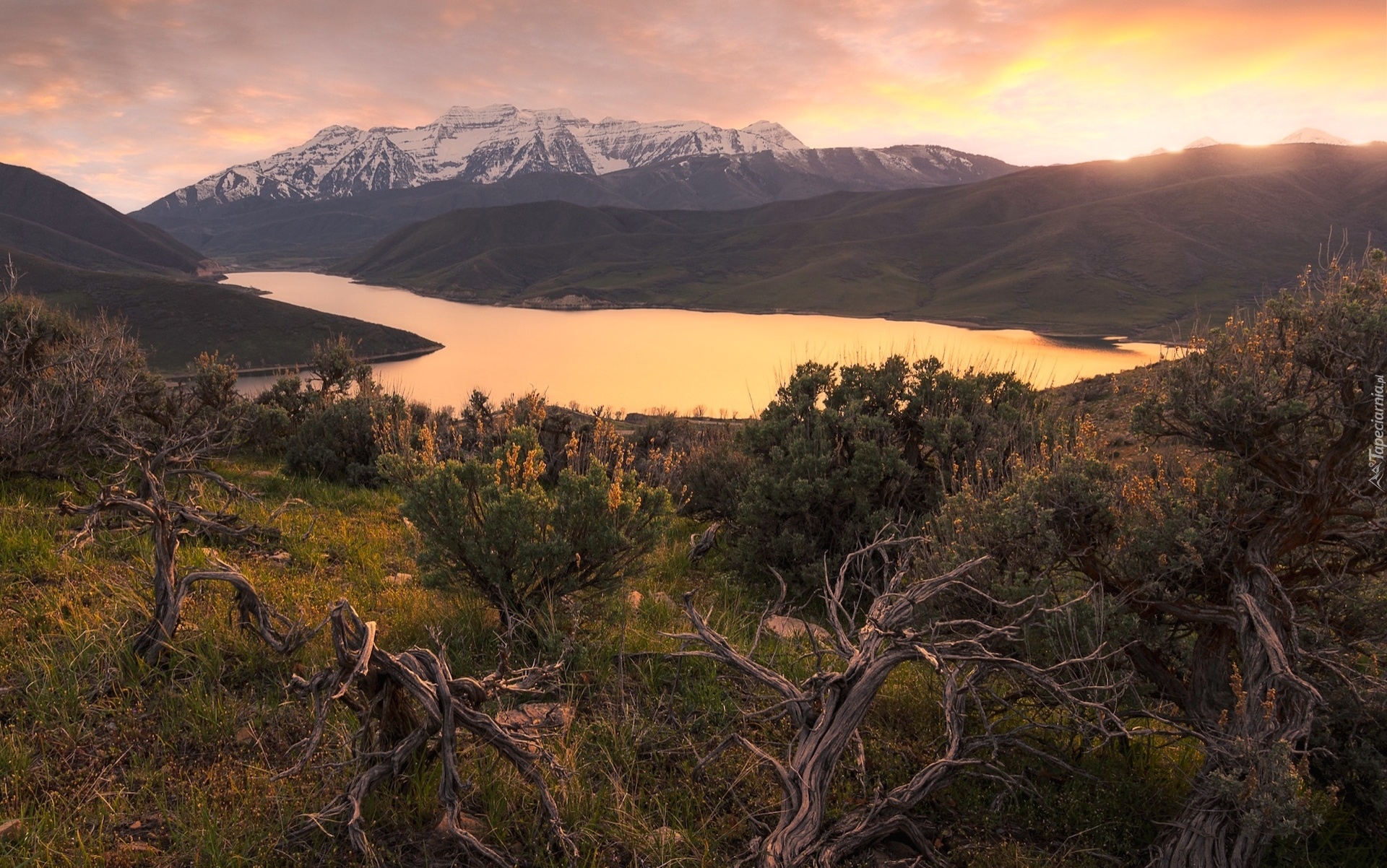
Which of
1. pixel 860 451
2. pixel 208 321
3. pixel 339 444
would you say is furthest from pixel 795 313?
pixel 860 451

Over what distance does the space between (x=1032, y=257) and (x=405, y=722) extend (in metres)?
152

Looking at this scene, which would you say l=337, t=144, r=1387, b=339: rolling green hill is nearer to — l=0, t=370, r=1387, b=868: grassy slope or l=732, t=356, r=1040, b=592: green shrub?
l=732, t=356, r=1040, b=592: green shrub

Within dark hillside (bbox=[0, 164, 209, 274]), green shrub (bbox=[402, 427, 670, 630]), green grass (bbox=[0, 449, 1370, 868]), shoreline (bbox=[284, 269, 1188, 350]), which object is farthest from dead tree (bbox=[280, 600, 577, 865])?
dark hillside (bbox=[0, 164, 209, 274])

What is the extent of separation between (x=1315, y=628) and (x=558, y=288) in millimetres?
157420

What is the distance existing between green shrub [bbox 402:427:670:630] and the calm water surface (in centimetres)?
521

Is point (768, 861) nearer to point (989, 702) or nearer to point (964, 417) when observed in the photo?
point (989, 702)

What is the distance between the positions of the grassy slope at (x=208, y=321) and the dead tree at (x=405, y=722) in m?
70.7

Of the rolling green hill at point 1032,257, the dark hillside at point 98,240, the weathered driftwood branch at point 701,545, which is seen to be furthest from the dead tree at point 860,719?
the dark hillside at point 98,240

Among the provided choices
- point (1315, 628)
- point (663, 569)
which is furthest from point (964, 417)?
point (1315, 628)

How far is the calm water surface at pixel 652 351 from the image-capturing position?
4619cm

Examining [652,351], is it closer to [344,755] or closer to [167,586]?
[167,586]

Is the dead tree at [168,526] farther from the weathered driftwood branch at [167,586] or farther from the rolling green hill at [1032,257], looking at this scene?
the rolling green hill at [1032,257]

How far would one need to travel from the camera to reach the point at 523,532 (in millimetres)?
4316

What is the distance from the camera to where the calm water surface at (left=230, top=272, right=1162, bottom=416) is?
4619cm
